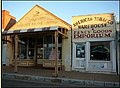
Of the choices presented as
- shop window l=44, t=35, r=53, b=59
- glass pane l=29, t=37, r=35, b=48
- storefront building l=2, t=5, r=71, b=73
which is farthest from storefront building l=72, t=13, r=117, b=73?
glass pane l=29, t=37, r=35, b=48

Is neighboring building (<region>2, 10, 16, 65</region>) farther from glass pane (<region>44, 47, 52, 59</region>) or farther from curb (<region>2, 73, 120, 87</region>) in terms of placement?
curb (<region>2, 73, 120, 87</region>)

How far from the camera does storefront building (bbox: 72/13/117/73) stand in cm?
1548

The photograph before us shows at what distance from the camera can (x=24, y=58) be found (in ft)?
64.3

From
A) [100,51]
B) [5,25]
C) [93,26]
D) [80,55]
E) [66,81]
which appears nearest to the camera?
[66,81]

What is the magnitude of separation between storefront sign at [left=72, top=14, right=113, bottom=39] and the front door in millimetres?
853

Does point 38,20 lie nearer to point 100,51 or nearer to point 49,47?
point 49,47

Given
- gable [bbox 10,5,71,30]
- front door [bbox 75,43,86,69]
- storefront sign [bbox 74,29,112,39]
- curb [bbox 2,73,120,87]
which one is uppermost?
gable [bbox 10,5,71,30]

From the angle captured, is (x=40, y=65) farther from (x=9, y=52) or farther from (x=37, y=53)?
(x=9, y=52)

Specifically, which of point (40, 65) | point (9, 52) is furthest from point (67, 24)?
point (9, 52)

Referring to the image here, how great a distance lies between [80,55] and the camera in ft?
55.0

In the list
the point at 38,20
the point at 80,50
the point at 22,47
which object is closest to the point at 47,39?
the point at 38,20

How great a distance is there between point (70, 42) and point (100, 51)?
2.92 m

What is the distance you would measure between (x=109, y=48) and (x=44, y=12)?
7536 mm

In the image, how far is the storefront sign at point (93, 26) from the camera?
A: 15852 mm
